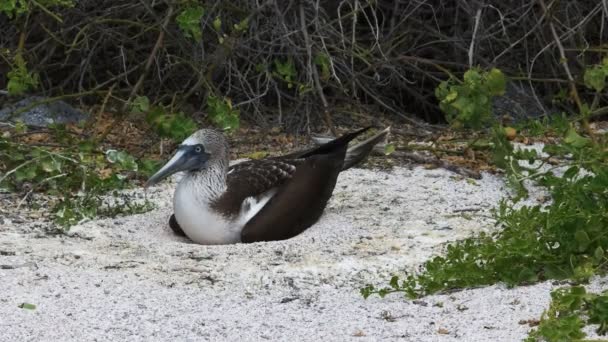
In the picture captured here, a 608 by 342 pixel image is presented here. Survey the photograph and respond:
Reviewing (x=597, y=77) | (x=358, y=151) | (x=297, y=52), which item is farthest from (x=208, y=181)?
(x=597, y=77)

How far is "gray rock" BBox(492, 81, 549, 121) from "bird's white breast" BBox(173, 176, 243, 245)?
329cm

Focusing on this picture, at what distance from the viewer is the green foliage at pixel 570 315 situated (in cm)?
423

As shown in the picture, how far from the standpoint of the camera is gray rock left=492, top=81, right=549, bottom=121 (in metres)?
9.25

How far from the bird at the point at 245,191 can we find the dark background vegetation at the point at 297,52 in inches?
48.1

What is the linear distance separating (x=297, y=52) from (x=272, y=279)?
3187mm

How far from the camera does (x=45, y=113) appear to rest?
9.15 meters

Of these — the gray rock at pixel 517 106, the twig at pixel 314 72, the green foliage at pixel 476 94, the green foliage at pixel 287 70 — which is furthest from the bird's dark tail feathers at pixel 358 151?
the gray rock at pixel 517 106

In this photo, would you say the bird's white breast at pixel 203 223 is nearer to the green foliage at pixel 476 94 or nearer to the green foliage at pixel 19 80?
the green foliage at pixel 19 80

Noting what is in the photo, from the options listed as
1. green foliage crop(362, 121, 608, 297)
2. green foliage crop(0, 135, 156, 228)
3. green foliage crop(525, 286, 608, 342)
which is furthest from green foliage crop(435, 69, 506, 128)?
green foliage crop(525, 286, 608, 342)

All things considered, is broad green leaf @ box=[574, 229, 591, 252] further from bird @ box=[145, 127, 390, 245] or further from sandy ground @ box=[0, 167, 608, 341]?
bird @ box=[145, 127, 390, 245]

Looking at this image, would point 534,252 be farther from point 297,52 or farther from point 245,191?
point 297,52

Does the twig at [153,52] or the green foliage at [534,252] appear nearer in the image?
the green foliage at [534,252]

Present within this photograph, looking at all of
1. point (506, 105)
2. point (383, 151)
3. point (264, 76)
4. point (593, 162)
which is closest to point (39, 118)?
point (264, 76)

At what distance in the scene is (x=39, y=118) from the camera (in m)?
9.11
